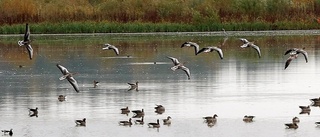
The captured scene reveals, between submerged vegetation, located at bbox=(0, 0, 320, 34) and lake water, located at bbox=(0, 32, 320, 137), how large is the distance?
47.0 ft

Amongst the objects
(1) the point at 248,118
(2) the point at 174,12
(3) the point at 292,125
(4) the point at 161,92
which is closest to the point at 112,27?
(2) the point at 174,12

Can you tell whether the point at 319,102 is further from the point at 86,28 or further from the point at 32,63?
the point at 86,28

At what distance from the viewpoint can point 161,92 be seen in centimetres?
2655

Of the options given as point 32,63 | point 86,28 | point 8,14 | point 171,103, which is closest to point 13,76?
point 32,63

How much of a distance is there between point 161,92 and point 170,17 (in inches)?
1492

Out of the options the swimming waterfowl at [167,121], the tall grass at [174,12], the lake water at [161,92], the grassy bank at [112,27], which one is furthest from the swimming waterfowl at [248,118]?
the tall grass at [174,12]

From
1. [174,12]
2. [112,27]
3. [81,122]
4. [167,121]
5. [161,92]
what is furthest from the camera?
[174,12]

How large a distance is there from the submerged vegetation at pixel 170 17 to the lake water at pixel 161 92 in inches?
564

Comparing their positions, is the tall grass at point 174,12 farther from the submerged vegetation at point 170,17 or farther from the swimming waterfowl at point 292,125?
the swimming waterfowl at point 292,125

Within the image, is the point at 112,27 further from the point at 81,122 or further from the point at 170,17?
the point at 81,122

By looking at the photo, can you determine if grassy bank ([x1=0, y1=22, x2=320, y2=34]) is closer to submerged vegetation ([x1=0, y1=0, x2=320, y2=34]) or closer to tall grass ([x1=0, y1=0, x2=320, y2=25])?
submerged vegetation ([x1=0, y1=0, x2=320, y2=34])

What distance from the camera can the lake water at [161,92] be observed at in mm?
20609

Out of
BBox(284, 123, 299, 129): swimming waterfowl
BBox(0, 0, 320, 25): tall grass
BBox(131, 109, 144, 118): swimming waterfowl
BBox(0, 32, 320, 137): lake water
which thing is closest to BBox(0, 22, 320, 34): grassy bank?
BBox(0, 0, 320, 25): tall grass

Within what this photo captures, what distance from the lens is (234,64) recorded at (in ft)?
118
